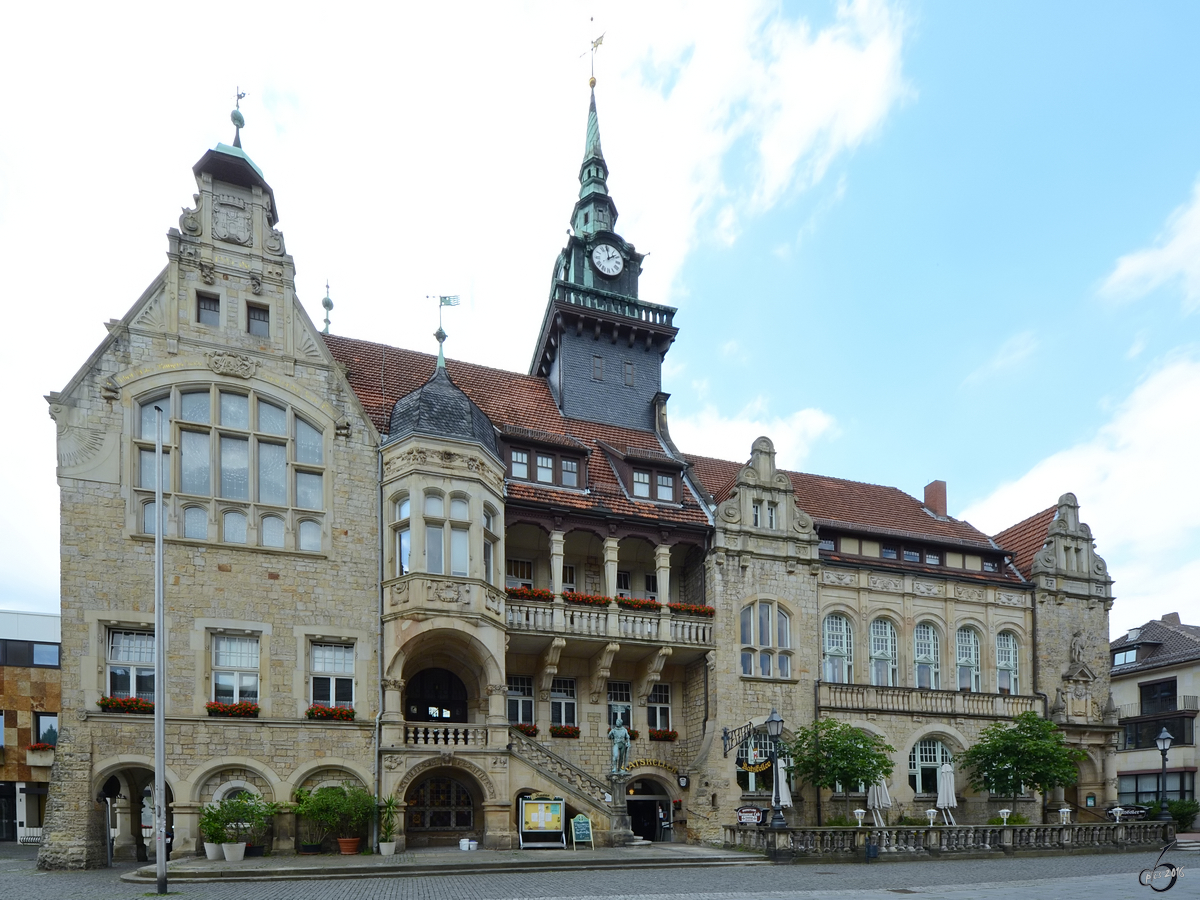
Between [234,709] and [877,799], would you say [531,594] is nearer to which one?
[234,709]

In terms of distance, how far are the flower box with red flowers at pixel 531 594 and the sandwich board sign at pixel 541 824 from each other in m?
6.16

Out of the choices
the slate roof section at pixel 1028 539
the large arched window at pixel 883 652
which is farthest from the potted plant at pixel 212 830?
the slate roof section at pixel 1028 539

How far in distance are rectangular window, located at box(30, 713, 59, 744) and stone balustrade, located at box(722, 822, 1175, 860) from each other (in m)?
34.8

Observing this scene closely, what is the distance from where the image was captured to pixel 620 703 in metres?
33.8

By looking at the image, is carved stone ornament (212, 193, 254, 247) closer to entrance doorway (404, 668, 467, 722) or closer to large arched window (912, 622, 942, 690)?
entrance doorway (404, 668, 467, 722)

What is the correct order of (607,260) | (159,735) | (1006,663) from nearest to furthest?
(159,735), (1006,663), (607,260)

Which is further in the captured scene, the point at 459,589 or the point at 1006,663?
the point at 1006,663

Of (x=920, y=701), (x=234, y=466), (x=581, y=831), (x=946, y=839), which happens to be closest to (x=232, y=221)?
(x=234, y=466)

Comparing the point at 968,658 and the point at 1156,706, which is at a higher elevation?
the point at 968,658

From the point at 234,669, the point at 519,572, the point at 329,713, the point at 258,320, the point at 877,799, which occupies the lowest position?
the point at 877,799

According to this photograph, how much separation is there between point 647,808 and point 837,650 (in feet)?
29.7

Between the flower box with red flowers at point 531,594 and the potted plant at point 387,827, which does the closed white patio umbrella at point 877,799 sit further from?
the potted plant at point 387,827

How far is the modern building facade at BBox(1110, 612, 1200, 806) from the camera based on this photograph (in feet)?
164

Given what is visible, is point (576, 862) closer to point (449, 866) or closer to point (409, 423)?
point (449, 866)
